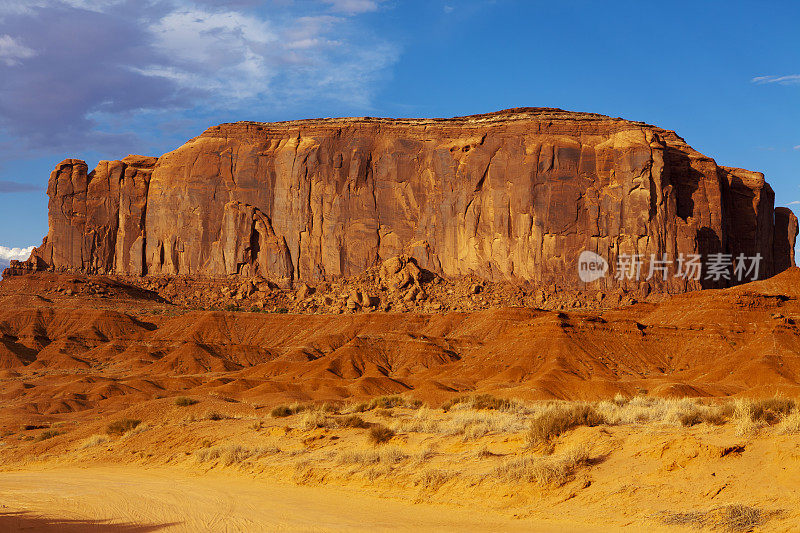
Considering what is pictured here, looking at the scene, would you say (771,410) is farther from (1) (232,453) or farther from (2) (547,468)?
(1) (232,453)

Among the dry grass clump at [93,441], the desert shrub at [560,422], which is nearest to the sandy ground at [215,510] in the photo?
the desert shrub at [560,422]

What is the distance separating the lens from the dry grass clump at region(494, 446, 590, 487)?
43.6 feet

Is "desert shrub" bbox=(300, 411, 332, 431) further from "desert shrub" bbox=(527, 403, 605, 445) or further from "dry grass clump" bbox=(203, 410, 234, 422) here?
"desert shrub" bbox=(527, 403, 605, 445)

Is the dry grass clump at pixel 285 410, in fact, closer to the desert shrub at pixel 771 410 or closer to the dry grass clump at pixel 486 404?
the dry grass clump at pixel 486 404

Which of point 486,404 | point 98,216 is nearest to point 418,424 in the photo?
point 486,404

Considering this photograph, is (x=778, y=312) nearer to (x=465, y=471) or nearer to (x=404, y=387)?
(x=404, y=387)

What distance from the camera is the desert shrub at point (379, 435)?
740 inches

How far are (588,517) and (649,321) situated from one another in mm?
56248

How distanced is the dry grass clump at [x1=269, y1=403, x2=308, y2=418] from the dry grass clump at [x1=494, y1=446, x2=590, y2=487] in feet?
48.1

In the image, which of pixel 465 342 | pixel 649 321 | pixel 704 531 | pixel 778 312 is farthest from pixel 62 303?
pixel 704 531

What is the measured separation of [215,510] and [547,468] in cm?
617

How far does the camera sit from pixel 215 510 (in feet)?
47.3

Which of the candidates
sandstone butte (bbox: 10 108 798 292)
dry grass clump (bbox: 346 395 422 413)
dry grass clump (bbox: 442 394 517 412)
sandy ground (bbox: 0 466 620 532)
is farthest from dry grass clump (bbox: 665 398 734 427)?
sandstone butte (bbox: 10 108 798 292)

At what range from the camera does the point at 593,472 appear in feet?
44.0
